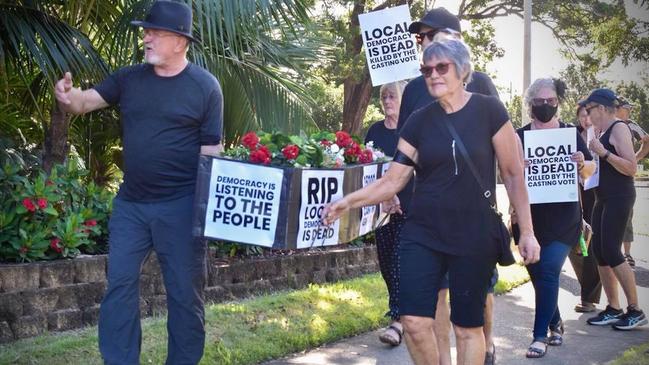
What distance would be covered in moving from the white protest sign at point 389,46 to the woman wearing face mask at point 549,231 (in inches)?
46.7

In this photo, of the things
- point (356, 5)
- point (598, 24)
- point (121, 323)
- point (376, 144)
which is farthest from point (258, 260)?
point (598, 24)

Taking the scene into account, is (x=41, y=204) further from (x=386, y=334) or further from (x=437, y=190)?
(x=437, y=190)

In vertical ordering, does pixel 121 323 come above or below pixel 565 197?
below

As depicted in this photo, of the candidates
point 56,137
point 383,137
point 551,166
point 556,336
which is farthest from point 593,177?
point 56,137

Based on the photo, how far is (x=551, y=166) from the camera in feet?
24.1

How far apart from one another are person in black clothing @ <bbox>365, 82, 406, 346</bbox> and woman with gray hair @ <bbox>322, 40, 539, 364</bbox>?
2010 millimetres

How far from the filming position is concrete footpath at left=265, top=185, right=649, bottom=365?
21.4ft

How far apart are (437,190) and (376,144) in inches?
108

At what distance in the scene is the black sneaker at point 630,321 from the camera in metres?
7.97

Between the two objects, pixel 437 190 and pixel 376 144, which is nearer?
pixel 437 190

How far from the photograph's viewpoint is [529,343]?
23.9 feet

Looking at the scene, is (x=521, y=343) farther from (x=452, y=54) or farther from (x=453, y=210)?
(x=452, y=54)

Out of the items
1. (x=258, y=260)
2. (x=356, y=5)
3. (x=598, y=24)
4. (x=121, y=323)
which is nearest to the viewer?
(x=121, y=323)

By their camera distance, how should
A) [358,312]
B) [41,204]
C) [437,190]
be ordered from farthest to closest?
[358,312] < [41,204] < [437,190]
